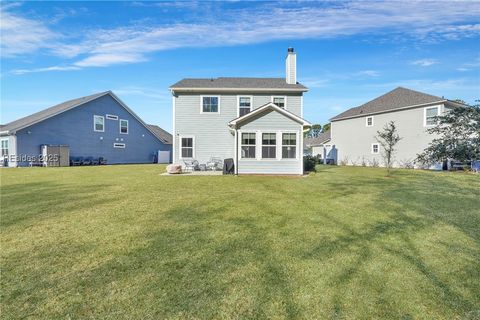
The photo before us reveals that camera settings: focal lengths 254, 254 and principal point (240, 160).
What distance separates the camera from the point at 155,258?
3.82 meters

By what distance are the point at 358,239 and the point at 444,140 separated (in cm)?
300

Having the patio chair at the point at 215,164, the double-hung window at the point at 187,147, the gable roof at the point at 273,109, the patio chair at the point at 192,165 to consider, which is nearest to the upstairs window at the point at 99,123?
the double-hung window at the point at 187,147

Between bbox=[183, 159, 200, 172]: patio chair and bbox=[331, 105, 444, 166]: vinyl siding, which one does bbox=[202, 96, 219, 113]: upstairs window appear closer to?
bbox=[183, 159, 200, 172]: patio chair

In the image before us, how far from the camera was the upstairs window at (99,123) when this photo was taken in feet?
88.7

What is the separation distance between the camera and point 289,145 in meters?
14.9

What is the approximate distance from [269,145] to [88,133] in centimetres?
2103

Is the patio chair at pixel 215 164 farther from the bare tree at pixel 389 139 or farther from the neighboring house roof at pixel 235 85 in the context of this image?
the bare tree at pixel 389 139

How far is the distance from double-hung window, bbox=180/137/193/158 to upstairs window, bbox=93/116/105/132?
14.5 metres

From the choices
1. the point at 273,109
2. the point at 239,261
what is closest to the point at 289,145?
the point at 273,109

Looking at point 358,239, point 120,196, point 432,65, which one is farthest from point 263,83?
point 358,239

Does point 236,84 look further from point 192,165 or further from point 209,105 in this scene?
point 192,165

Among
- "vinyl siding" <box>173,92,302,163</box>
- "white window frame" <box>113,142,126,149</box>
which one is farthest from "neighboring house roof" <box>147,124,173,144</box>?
"vinyl siding" <box>173,92,302,163</box>

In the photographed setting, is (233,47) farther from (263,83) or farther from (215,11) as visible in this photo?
(215,11)

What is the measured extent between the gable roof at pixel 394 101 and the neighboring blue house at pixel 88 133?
24298 millimetres
